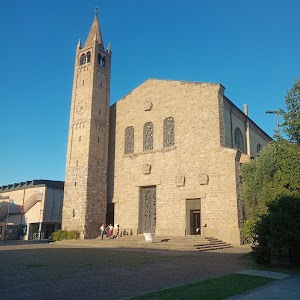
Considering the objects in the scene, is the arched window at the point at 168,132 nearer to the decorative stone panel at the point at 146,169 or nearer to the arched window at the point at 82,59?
the decorative stone panel at the point at 146,169

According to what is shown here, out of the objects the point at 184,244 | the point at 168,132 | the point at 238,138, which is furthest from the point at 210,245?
the point at 238,138

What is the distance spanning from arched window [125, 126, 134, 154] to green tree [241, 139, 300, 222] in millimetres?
11497

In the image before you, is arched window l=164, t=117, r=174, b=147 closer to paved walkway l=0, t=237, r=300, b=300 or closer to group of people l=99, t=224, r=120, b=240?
group of people l=99, t=224, r=120, b=240

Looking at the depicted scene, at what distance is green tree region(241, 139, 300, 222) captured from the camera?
1453cm

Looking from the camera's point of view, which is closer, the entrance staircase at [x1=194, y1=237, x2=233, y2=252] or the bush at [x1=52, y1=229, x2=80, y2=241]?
the entrance staircase at [x1=194, y1=237, x2=233, y2=252]

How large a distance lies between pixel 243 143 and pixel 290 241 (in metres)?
18.7

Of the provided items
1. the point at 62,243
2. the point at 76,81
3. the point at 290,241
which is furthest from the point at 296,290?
the point at 76,81

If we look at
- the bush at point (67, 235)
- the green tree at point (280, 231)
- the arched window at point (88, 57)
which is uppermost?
the arched window at point (88, 57)

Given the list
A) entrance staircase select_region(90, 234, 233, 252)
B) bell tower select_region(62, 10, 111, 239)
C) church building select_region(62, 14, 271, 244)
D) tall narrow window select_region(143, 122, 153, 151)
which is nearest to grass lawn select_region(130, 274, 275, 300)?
entrance staircase select_region(90, 234, 233, 252)

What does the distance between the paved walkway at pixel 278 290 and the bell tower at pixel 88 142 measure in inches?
723

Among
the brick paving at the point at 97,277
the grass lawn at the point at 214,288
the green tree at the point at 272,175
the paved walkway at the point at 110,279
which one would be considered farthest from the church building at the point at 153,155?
the grass lawn at the point at 214,288

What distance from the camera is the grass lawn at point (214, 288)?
6684mm

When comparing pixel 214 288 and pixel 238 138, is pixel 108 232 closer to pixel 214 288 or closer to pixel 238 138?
pixel 238 138

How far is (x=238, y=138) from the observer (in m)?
28.8
